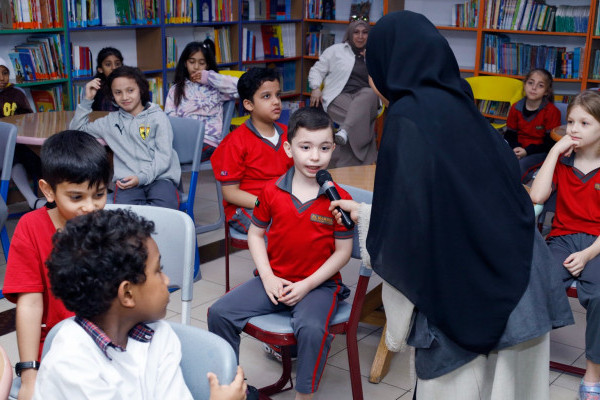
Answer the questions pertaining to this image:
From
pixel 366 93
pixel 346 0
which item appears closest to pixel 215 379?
pixel 366 93

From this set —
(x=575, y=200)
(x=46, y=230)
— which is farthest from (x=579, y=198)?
(x=46, y=230)

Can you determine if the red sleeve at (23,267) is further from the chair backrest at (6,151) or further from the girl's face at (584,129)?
the girl's face at (584,129)

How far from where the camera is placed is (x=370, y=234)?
5.19 ft

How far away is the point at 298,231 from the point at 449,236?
0.74m

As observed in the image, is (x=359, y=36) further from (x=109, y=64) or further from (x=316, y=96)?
(x=109, y=64)

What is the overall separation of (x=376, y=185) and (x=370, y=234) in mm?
125

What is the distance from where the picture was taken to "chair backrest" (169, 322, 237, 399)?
1288mm

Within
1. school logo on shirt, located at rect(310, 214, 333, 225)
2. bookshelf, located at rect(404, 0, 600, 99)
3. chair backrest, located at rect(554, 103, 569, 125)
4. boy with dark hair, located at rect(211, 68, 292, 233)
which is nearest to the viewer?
school logo on shirt, located at rect(310, 214, 333, 225)

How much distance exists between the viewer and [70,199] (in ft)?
5.58

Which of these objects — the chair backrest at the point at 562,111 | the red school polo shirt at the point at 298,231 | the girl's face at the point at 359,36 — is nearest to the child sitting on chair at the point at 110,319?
the red school polo shirt at the point at 298,231

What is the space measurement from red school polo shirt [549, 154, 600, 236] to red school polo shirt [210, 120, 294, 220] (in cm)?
110

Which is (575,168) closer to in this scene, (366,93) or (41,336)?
(41,336)

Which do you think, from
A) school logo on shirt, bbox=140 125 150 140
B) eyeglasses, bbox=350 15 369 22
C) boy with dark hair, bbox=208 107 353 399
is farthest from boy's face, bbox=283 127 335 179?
eyeglasses, bbox=350 15 369 22

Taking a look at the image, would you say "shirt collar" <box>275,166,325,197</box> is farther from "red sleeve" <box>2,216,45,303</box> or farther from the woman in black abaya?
"red sleeve" <box>2,216,45,303</box>
